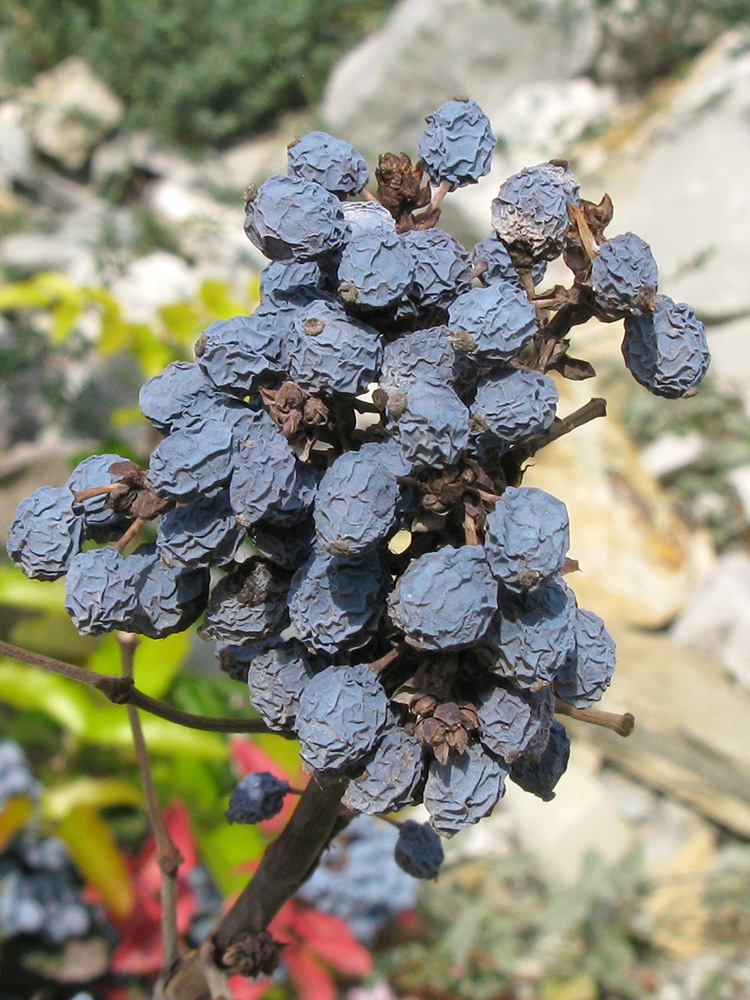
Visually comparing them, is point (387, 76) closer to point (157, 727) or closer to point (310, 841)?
point (157, 727)

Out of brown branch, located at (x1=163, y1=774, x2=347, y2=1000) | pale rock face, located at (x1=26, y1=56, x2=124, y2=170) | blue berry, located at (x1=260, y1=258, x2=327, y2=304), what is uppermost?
blue berry, located at (x1=260, y1=258, x2=327, y2=304)

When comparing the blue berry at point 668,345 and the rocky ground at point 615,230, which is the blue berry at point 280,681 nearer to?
the blue berry at point 668,345

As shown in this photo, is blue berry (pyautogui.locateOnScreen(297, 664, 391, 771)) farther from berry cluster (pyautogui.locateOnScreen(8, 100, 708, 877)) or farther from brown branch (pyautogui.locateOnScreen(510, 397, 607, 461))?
brown branch (pyautogui.locateOnScreen(510, 397, 607, 461))

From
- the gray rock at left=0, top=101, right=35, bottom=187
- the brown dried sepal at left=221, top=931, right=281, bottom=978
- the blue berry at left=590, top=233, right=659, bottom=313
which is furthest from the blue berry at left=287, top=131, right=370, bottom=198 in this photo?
the gray rock at left=0, top=101, right=35, bottom=187

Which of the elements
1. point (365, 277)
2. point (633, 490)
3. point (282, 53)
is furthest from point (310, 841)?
point (282, 53)

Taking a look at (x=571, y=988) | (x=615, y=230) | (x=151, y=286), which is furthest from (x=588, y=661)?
(x=615, y=230)

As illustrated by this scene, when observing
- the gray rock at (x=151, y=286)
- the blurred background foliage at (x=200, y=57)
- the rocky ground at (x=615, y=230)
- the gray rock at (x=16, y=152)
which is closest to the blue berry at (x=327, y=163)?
the rocky ground at (x=615, y=230)
